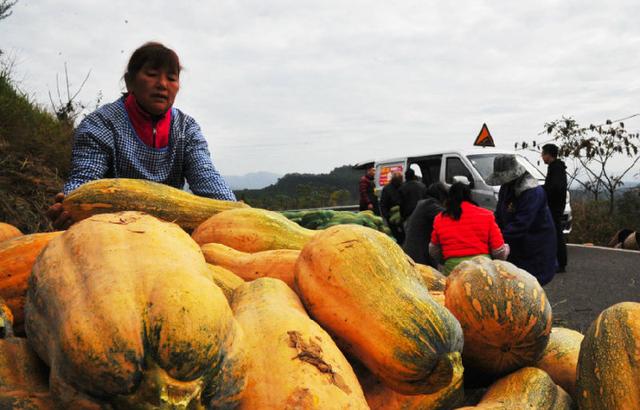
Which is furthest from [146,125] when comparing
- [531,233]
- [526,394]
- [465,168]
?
[465,168]

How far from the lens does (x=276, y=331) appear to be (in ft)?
4.22

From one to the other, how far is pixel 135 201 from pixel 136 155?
58 cm

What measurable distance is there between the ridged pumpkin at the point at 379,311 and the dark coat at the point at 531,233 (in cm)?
404

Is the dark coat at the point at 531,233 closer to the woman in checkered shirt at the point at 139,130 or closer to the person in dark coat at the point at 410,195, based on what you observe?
the woman in checkered shirt at the point at 139,130

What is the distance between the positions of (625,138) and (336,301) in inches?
675

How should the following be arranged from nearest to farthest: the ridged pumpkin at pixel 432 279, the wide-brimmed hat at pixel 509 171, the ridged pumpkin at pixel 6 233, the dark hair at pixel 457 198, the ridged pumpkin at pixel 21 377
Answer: the ridged pumpkin at pixel 21 377
the ridged pumpkin at pixel 6 233
the ridged pumpkin at pixel 432 279
the dark hair at pixel 457 198
the wide-brimmed hat at pixel 509 171

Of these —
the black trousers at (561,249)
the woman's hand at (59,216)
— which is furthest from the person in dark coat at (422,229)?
the woman's hand at (59,216)

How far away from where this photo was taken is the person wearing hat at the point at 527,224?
5.30 metres

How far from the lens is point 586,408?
58.1 inches

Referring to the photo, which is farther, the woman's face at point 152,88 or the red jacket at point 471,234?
the red jacket at point 471,234

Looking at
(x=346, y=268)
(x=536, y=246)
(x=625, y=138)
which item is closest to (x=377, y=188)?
(x=625, y=138)

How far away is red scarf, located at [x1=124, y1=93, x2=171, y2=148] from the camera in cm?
266

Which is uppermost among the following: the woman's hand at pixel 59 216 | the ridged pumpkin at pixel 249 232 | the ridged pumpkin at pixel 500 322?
the woman's hand at pixel 59 216

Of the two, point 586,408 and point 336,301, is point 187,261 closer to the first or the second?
point 336,301
